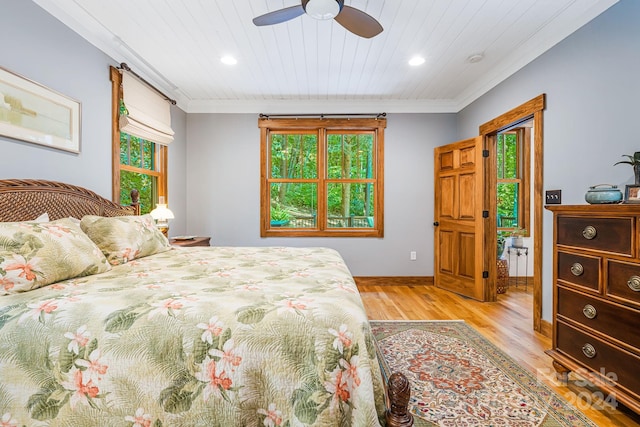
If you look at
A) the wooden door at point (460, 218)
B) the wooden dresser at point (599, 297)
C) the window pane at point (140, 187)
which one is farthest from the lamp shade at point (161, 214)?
the wooden door at point (460, 218)

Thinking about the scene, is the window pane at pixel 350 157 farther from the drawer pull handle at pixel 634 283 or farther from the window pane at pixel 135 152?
the drawer pull handle at pixel 634 283

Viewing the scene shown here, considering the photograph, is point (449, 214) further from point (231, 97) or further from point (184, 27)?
point (184, 27)

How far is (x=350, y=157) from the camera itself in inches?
172

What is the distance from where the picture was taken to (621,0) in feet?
6.29

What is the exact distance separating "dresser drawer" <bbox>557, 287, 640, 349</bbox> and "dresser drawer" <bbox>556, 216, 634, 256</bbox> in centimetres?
30

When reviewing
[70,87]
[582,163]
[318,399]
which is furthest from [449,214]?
[70,87]

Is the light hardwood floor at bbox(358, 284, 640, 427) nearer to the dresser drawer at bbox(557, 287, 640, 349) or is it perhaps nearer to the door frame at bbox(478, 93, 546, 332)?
the door frame at bbox(478, 93, 546, 332)

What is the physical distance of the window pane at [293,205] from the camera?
171 inches

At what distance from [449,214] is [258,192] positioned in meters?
2.71

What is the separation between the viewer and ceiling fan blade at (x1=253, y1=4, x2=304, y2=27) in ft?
6.38

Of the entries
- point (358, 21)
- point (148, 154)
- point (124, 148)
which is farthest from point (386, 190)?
point (124, 148)

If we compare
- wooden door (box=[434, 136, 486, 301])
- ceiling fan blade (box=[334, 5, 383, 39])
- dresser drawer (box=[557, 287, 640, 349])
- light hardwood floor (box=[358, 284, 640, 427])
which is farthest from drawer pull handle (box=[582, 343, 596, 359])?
ceiling fan blade (box=[334, 5, 383, 39])

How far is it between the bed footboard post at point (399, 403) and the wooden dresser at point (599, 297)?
135 centimetres

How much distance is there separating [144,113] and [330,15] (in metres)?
2.27
